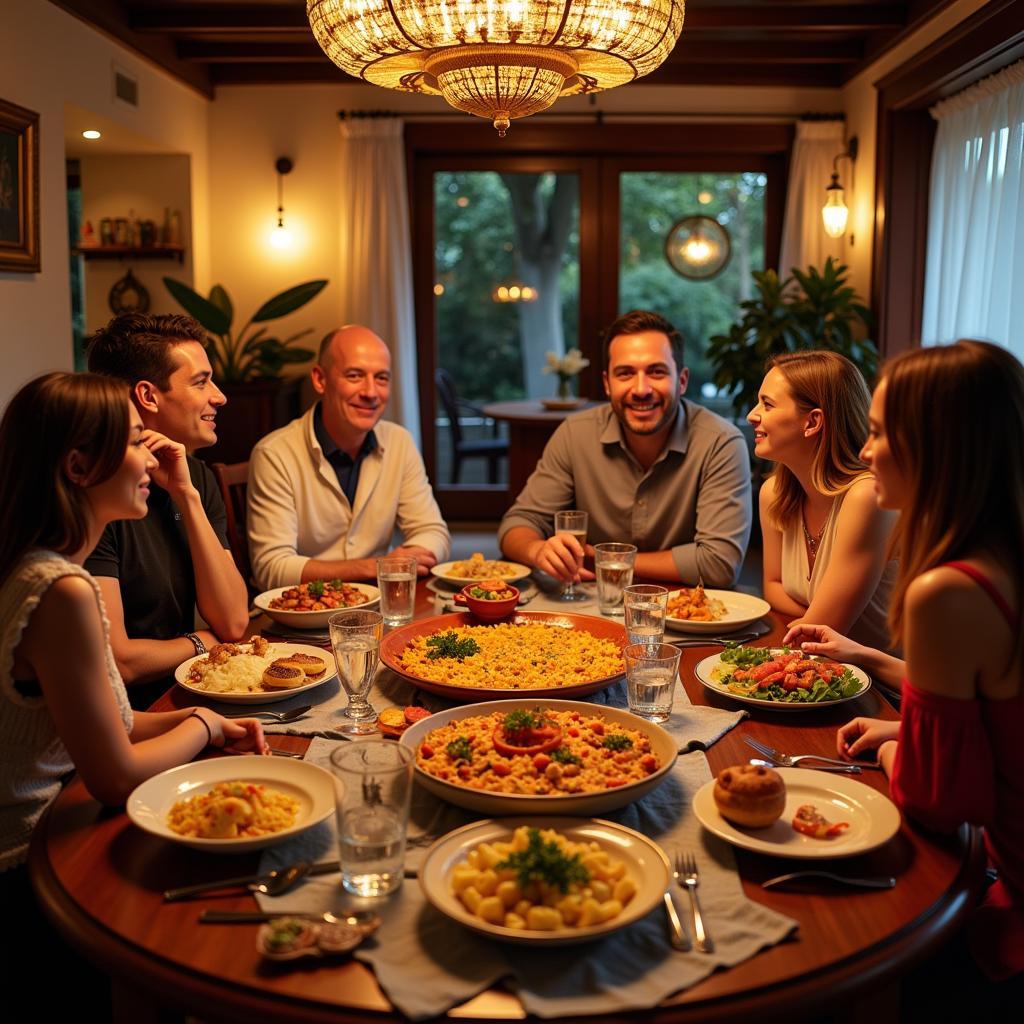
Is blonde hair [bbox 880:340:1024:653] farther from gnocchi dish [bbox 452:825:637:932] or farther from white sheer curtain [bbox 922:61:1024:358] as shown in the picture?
white sheer curtain [bbox 922:61:1024:358]

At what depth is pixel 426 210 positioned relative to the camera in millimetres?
6906

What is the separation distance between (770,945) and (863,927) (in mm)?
115

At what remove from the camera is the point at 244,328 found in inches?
254

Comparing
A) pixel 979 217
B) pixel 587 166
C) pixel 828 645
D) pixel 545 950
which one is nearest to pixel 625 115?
pixel 587 166

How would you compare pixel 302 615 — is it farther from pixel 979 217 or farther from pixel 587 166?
pixel 587 166

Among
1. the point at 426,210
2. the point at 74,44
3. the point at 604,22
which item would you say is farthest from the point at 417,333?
the point at 604,22

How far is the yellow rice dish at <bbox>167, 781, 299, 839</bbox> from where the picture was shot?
125 centimetres

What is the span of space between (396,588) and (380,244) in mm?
4785

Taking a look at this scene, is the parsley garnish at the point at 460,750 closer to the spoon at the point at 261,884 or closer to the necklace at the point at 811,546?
the spoon at the point at 261,884

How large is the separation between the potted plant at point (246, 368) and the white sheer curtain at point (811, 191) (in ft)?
9.50

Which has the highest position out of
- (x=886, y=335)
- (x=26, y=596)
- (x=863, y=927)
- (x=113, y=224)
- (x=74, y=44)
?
(x=74, y=44)

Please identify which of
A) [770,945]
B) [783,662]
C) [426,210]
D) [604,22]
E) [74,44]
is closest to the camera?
[770,945]

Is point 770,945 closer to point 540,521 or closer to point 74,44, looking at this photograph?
point 540,521

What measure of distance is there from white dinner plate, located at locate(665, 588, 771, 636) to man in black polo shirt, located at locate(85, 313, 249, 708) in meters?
0.91
